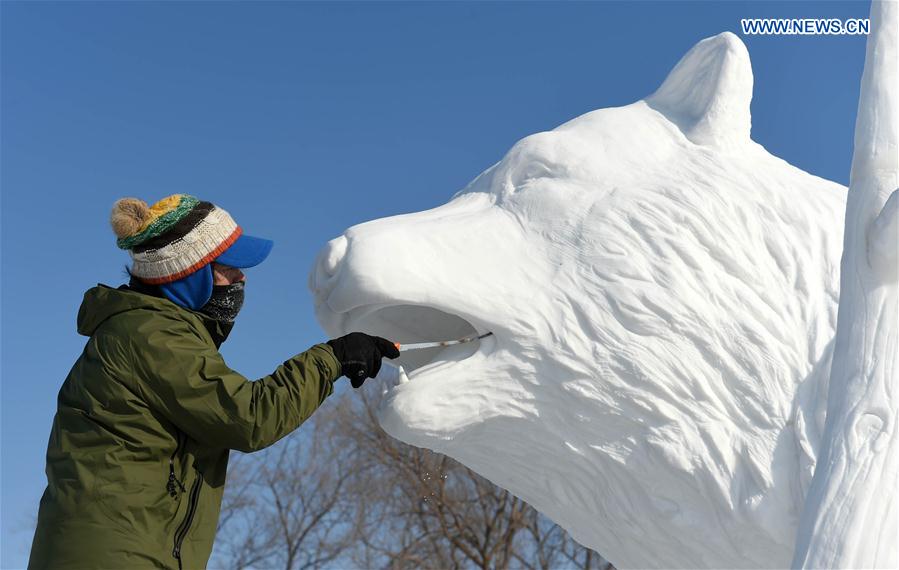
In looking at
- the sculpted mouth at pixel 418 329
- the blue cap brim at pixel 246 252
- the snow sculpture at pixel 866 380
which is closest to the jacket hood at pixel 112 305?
the blue cap brim at pixel 246 252

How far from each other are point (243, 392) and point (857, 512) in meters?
1.29

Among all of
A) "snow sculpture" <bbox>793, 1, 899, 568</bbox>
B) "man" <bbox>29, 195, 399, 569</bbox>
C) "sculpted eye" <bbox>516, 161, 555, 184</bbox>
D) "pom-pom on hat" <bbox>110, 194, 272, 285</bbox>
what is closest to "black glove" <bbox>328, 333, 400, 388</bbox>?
"man" <bbox>29, 195, 399, 569</bbox>

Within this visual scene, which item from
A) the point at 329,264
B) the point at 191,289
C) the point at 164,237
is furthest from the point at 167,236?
the point at 329,264

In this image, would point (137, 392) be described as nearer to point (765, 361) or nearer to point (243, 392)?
point (243, 392)

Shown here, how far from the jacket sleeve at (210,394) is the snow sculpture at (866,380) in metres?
1.15

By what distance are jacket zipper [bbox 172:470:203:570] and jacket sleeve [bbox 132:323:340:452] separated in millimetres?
115

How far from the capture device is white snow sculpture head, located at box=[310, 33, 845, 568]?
8.76 ft

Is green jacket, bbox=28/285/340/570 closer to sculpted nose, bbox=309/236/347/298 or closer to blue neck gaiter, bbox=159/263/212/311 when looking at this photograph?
blue neck gaiter, bbox=159/263/212/311

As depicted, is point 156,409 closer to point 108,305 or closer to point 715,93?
point 108,305

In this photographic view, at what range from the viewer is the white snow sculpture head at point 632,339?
2.67m

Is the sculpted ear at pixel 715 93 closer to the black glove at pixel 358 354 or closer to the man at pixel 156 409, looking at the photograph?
the black glove at pixel 358 354

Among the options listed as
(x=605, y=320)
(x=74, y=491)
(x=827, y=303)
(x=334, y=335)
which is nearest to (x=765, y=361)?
(x=827, y=303)

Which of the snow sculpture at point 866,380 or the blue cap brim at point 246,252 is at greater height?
the blue cap brim at point 246,252

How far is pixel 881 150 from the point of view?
216 cm
